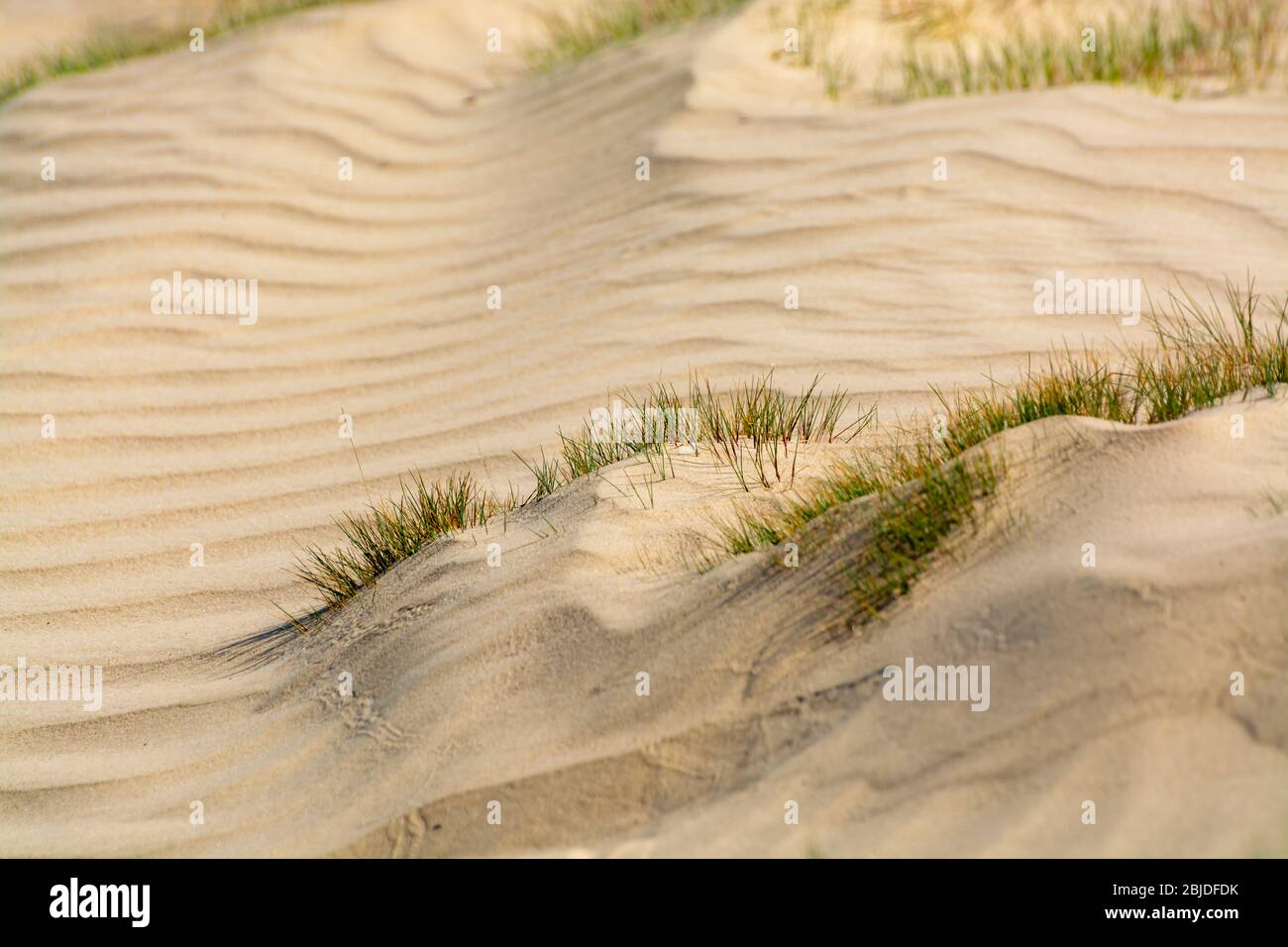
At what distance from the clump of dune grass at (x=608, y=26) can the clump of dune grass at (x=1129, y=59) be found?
4.08ft

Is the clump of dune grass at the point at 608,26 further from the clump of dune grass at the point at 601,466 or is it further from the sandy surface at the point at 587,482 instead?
the clump of dune grass at the point at 601,466

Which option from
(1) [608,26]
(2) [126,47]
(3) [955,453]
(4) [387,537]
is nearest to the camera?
(3) [955,453]

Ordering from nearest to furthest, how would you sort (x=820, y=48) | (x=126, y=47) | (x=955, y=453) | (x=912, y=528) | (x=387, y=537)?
1. (x=912, y=528)
2. (x=955, y=453)
3. (x=387, y=537)
4. (x=820, y=48)
5. (x=126, y=47)

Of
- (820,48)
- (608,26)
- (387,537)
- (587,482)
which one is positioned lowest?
(387,537)

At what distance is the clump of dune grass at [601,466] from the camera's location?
11.2 ft

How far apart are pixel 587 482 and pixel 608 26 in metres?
4.51

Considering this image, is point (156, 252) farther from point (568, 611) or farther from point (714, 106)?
point (568, 611)

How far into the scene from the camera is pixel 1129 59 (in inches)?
233

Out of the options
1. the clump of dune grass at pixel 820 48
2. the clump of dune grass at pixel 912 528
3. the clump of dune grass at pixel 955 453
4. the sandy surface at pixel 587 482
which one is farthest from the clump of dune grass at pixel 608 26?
the clump of dune grass at pixel 912 528

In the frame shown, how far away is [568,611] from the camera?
2.87 metres

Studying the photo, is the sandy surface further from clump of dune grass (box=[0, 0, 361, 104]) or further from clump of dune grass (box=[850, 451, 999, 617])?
clump of dune grass (box=[0, 0, 361, 104])

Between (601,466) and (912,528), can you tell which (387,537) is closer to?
(601,466)

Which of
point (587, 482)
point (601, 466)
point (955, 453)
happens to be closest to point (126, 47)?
point (601, 466)

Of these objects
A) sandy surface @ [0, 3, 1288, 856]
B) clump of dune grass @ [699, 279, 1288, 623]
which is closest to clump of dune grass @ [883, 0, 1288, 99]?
sandy surface @ [0, 3, 1288, 856]
